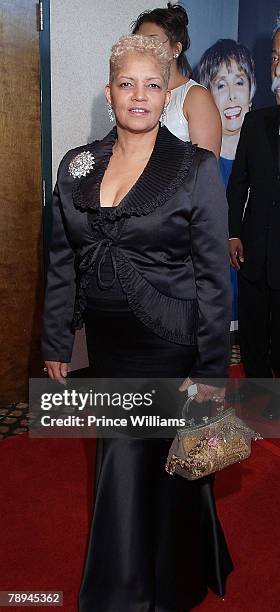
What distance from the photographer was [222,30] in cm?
494

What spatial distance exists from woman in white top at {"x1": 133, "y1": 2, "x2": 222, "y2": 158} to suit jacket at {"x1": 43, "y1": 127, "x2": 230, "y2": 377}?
40.6 inches

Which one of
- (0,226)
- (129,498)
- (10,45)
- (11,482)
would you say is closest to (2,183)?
(0,226)

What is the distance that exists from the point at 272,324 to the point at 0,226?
1.65 m

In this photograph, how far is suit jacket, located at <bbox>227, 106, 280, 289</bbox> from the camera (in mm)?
3480

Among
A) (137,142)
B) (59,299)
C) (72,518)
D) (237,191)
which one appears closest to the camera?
(137,142)

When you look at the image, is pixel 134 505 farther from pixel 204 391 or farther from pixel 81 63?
pixel 81 63

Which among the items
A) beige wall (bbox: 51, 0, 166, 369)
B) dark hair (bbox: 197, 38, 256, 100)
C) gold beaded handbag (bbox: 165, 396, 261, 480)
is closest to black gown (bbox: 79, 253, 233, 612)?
gold beaded handbag (bbox: 165, 396, 261, 480)

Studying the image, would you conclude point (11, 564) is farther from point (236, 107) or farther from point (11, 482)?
point (236, 107)

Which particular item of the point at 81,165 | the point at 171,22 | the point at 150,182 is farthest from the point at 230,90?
the point at 150,182

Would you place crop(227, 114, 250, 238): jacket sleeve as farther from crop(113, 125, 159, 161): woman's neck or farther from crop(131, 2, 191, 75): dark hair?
crop(113, 125, 159, 161): woman's neck

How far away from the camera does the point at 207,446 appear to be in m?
1.95

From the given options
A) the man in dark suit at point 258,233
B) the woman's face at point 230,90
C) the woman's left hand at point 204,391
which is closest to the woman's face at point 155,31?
the man in dark suit at point 258,233

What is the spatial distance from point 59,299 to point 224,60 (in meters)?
3.42

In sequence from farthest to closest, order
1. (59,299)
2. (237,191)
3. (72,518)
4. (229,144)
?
(229,144)
(237,191)
(72,518)
(59,299)
